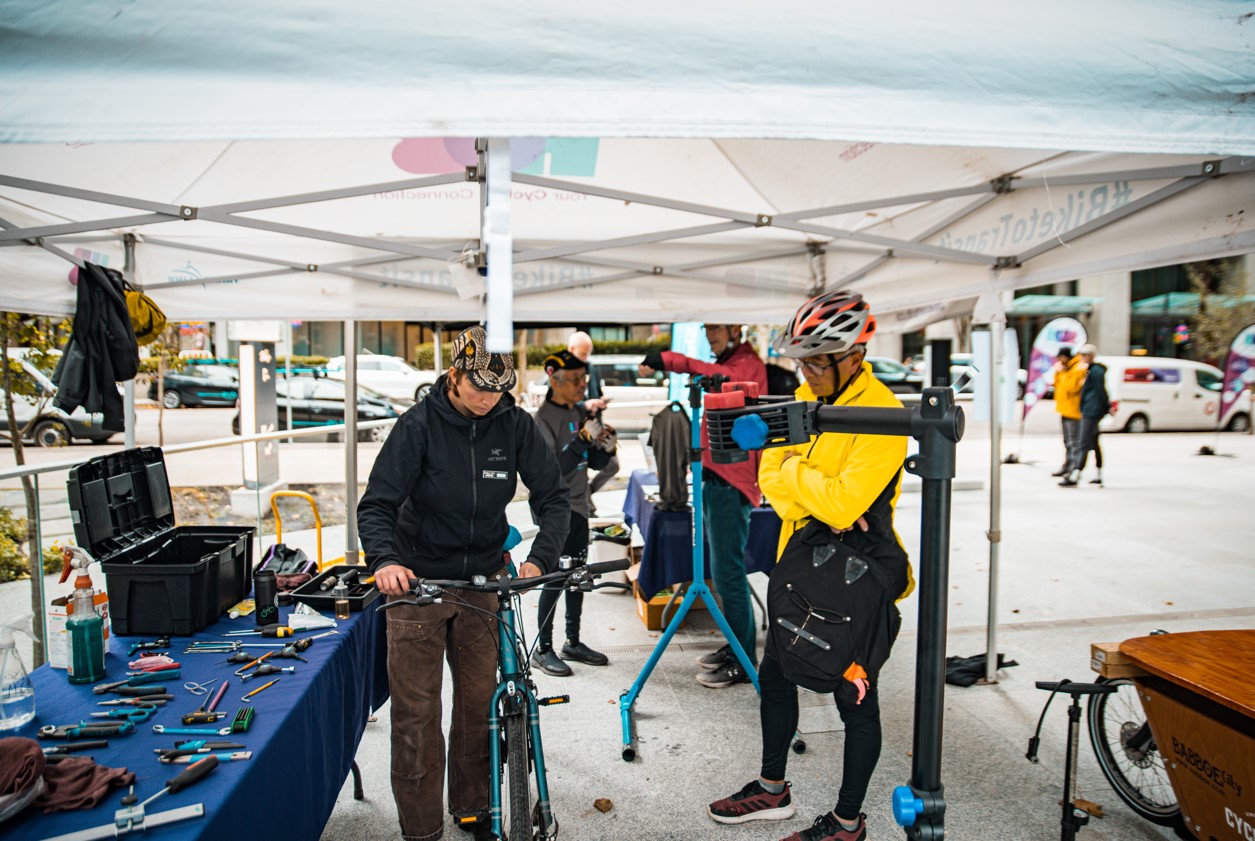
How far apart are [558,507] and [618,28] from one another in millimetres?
1686

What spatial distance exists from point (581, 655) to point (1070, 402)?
8.90 meters

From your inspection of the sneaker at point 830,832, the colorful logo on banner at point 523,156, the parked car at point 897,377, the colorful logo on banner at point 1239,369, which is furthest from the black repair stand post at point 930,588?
the parked car at point 897,377

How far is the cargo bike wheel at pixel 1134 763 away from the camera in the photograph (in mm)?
2732

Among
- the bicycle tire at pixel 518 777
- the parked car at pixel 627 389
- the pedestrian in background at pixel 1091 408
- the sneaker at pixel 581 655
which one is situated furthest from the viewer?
the parked car at pixel 627 389

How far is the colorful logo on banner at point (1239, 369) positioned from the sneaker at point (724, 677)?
41.7ft

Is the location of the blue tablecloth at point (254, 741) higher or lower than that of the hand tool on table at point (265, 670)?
lower

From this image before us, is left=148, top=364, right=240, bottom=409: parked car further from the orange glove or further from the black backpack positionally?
the orange glove

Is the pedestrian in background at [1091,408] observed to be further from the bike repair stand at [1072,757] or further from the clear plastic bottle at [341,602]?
the clear plastic bottle at [341,602]

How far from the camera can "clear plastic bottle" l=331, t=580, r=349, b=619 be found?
2.63 meters

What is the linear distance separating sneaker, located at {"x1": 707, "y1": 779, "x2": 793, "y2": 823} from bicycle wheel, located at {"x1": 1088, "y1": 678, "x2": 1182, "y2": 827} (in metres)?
1.21

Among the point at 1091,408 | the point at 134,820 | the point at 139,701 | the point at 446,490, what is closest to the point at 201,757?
the point at 134,820

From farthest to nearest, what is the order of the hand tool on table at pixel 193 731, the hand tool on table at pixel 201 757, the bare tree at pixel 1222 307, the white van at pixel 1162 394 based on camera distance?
1. the bare tree at pixel 1222 307
2. the white van at pixel 1162 394
3. the hand tool on table at pixel 193 731
4. the hand tool on table at pixel 201 757

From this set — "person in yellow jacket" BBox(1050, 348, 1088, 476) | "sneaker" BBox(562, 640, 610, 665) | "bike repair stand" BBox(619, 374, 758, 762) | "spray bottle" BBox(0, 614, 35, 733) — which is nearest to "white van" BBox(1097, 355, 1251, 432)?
"person in yellow jacket" BBox(1050, 348, 1088, 476)

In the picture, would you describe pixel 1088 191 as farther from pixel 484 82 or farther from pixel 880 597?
pixel 484 82
